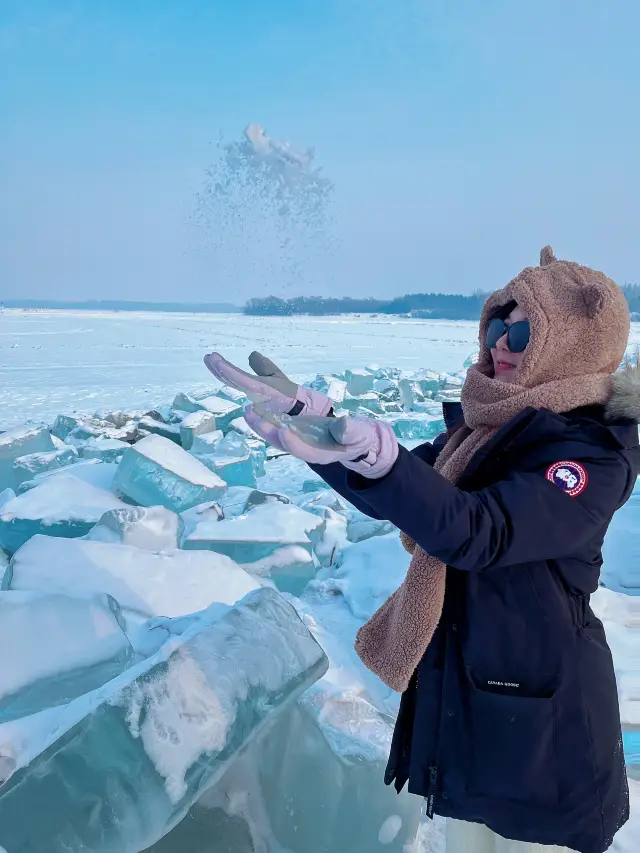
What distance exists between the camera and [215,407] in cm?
657

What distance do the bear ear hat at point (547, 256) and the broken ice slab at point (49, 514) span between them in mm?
2468

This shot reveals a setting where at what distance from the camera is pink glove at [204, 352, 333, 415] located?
998 millimetres

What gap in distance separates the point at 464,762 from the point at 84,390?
9339 millimetres

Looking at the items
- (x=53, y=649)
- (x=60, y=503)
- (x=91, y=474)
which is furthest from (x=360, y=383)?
(x=53, y=649)

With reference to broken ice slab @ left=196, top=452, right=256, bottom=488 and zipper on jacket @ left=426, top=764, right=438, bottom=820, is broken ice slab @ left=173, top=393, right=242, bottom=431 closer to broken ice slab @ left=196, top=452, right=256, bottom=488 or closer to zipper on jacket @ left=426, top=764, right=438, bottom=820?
broken ice slab @ left=196, top=452, right=256, bottom=488

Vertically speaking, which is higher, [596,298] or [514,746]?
[596,298]

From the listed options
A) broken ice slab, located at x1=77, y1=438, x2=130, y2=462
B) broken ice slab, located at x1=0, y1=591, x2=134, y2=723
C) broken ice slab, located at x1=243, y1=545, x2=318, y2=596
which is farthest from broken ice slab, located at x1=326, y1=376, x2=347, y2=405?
broken ice slab, located at x1=0, y1=591, x2=134, y2=723

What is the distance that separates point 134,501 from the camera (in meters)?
3.46

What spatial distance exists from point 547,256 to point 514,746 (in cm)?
91

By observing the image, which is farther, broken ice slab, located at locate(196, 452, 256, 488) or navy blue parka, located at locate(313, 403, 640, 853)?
broken ice slab, located at locate(196, 452, 256, 488)

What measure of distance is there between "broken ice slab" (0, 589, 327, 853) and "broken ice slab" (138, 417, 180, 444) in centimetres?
462

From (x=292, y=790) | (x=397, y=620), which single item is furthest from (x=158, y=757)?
(x=397, y=620)

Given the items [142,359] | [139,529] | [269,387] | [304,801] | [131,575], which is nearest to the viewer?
[269,387]

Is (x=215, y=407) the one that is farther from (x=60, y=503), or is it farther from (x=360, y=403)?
(x=60, y=503)
